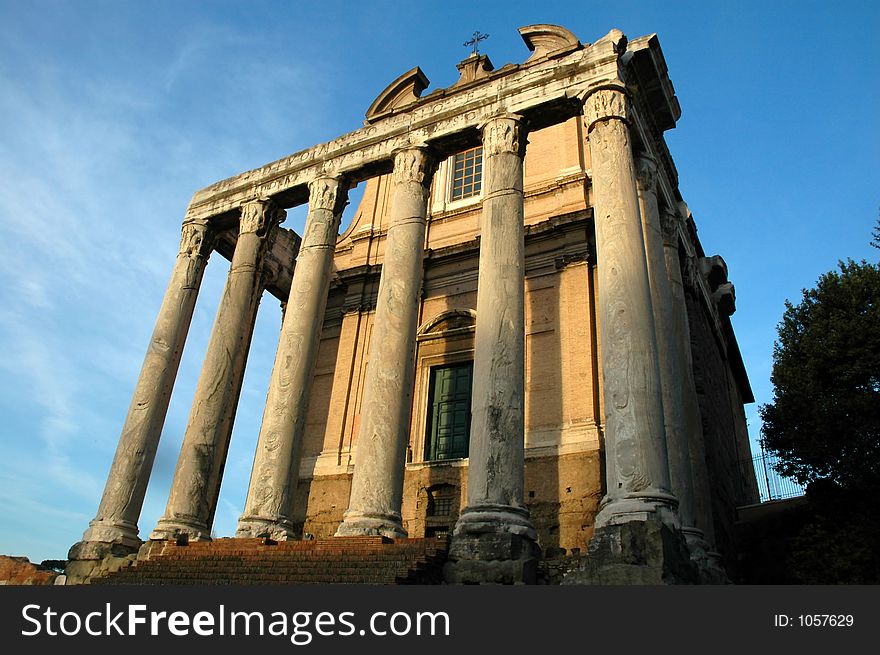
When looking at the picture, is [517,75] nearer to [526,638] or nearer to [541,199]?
[541,199]

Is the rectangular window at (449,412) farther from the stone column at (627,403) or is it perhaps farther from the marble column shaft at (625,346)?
the marble column shaft at (625,346)

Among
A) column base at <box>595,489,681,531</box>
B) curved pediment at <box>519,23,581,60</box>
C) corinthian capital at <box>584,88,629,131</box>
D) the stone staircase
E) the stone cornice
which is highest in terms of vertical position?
curved pediment at <box>519,23,581,60</box>

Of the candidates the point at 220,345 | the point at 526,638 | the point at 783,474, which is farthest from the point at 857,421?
the point at 220,345

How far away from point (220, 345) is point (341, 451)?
494 cm

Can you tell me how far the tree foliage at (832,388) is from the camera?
15.5m

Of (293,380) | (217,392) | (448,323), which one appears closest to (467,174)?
(448,323)

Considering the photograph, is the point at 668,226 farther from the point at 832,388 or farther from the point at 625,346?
the point at 625,346

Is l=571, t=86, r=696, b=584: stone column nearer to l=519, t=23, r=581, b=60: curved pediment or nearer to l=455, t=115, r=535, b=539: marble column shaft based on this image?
l=455, t=115, r=535, b=539: marble column shaft

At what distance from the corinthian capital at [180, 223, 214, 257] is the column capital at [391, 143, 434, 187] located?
6.60m

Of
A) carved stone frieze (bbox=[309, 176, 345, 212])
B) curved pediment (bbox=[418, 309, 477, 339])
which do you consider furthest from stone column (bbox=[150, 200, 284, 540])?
curved pediment (bbox=[418, 309, 477, 339])

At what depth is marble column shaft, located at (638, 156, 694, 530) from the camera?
42.0 ft

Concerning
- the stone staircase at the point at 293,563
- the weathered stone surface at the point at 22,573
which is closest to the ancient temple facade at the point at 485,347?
the stone staircase at the point at 293,563

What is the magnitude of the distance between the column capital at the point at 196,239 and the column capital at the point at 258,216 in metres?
1.50

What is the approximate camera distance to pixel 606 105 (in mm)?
13719
